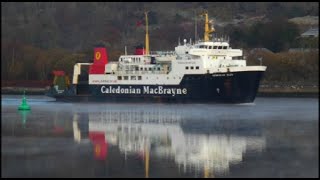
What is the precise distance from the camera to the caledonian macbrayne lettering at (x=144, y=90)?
4872 centimetres

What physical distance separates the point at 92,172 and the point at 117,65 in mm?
32402

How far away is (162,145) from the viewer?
25.6m

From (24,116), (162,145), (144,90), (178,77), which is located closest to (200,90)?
(178,77)

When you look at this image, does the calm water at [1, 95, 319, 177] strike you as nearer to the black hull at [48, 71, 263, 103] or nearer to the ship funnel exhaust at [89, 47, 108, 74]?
the black hull at [48, 71, 263, 103]

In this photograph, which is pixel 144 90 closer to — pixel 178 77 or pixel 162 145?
pixel 178 77

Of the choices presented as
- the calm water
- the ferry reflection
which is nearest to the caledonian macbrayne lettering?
the calm water

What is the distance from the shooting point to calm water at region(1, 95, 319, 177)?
66.3 ft

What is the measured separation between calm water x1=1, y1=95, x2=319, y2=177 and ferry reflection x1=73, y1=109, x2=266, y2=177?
0.10 ft

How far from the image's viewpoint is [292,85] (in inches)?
2665

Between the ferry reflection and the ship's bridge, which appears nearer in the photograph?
the ferry reflection

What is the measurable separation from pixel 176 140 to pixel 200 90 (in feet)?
68.1

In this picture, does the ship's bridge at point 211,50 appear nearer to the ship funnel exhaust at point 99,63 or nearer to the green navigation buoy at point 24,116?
the ship funnel exhaust at point 99,63

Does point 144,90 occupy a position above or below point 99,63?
below

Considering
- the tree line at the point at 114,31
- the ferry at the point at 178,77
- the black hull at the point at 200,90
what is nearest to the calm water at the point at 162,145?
the black hull at the point at 200,90
